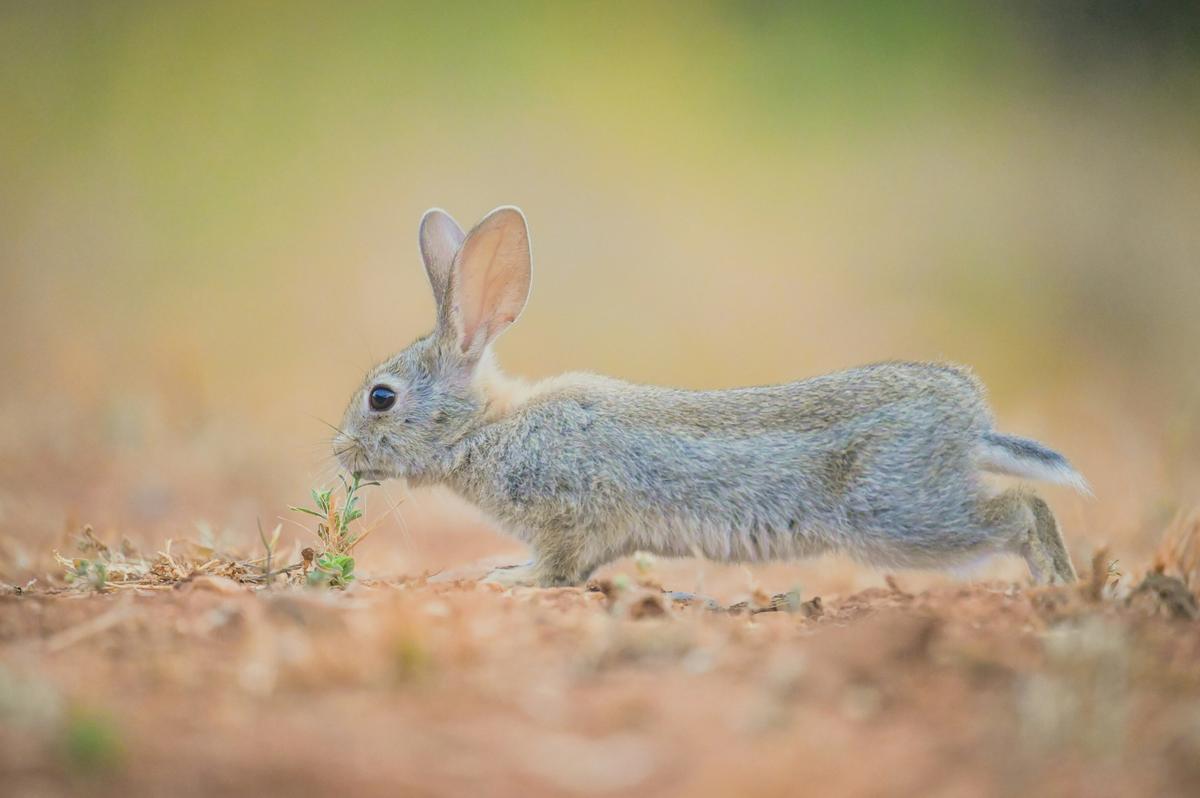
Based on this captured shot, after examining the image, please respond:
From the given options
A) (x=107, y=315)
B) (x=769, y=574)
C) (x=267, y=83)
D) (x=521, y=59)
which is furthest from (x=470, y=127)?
(x=769, y=574)

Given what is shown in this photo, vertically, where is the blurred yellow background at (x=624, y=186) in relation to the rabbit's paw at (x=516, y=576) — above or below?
above

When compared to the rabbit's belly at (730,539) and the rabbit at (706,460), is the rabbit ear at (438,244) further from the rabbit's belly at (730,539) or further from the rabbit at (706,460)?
the rabbit's belly at (730,539)

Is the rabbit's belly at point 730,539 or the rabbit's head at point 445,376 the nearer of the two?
the rabbit's belly at point 730,539

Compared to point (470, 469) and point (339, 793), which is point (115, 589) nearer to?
point (470, 469)

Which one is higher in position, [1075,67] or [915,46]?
[915,46]

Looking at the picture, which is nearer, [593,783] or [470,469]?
[593,783]

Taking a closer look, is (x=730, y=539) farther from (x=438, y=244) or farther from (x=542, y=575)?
(x=438, y=244)

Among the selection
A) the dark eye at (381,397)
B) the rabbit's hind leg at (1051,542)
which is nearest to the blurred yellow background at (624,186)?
the dark eye at (381,397)
